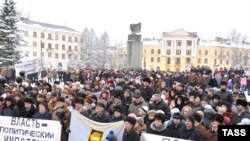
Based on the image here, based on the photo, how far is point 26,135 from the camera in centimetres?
832

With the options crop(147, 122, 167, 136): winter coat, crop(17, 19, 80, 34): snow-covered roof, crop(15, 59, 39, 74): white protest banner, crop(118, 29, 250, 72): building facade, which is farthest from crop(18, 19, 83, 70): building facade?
Result: crop(147, 122, 167, 136): winter coat

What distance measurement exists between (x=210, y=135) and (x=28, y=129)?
3.67 m

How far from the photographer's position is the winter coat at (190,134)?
23.1 ft

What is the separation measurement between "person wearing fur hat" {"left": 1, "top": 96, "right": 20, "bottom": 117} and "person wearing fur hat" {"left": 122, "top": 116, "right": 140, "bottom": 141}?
10.5 feet

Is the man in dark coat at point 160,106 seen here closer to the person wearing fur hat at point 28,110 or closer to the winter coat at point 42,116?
the winter coat at point 42,116

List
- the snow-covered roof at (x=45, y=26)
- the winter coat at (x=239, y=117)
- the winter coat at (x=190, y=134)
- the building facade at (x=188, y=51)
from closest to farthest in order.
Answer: the winter coat at (x=190, y=134) → the winter coat at (x=239, y=117) → the snow-covered roof at (x=45, y=26) → the building facade at (x=188, y=51)

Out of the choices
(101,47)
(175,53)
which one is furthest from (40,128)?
(175,53)

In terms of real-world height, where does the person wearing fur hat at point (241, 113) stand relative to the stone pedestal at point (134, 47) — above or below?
below

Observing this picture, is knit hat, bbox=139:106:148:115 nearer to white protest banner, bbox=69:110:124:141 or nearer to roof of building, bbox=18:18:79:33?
white protest banner, bbox=69:110:124:141

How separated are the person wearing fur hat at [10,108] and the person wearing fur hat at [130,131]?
321 centimetres

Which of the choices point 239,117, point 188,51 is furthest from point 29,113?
point 188,51

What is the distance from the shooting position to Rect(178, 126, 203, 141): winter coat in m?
7.04

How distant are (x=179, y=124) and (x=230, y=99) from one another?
459 cm

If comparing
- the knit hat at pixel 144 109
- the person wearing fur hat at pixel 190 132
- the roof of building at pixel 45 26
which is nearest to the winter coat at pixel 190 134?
the person wearing fur hat at pixel 190 132
